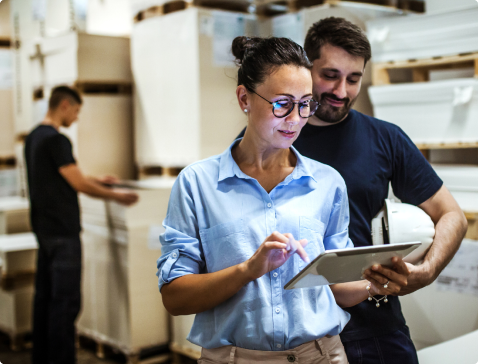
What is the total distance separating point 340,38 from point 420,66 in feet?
2.97

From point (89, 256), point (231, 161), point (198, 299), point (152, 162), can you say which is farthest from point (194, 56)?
point (198, 299)

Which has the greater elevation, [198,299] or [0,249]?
[198,299]

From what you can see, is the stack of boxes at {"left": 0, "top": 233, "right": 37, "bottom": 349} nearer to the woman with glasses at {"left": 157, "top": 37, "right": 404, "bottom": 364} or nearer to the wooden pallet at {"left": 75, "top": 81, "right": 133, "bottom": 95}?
the wooden pallet at {"left": 75, "top": 81, "right": 133, "bottom": 95}

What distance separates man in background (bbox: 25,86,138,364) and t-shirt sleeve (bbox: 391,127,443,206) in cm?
229

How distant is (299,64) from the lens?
1.54 m

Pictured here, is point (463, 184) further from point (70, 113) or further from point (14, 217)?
point (14, 217)

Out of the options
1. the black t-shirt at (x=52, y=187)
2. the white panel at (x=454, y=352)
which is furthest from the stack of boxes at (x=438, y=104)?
the black t-shirt at (x=52, y=187)

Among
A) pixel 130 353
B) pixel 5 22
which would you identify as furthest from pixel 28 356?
pixel 5 22

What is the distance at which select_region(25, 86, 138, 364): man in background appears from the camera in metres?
3.80

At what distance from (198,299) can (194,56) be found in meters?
2.55

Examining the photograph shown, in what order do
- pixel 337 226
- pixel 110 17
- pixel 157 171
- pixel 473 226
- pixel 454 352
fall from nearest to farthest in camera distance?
1. pixel 337 226
2. pixel 454 352
3. pixel 473 226
4. pixel 157 171
5. pixel 110 17

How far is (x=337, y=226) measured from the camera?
165 cm

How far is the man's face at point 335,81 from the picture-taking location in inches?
75.3

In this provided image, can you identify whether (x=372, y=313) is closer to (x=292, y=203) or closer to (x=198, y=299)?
(x=292, y=203)
